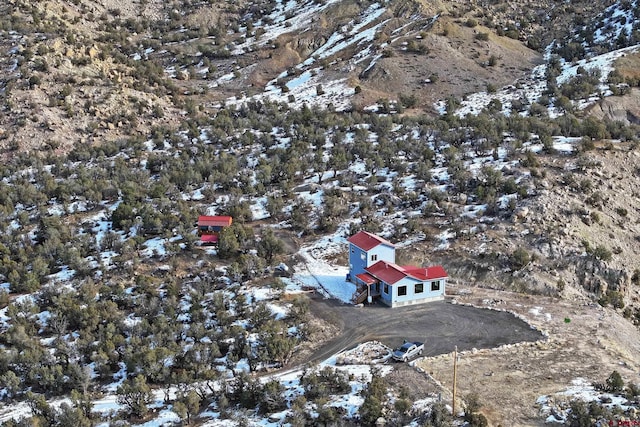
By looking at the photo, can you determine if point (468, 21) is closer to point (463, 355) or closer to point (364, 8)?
point (364, 8)

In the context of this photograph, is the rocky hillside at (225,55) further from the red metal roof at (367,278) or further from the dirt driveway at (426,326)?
the dirt driveway at (426,326)

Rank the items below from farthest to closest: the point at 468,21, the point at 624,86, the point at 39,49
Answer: the point at 468,21 < the point at 39,49 < the point at 624,86

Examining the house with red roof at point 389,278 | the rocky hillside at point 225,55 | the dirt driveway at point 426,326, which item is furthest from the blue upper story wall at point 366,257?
the rocky hillside at point 225,55

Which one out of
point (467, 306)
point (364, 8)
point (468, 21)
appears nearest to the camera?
point (467, 306)

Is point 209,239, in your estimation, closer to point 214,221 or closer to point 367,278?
point 214,221

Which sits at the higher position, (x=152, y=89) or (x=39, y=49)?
(x=39, y=49)

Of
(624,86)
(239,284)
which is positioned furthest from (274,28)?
(239,284)

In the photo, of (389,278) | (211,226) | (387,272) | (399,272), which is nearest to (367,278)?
(387,272)
